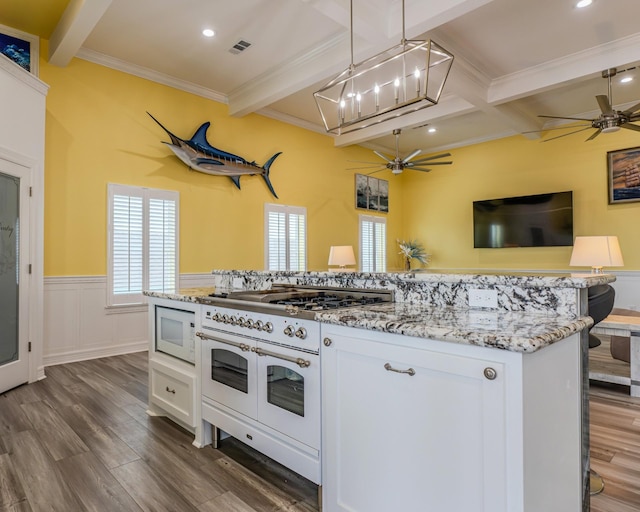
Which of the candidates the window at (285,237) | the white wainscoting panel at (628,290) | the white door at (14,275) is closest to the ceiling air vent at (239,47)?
the window at (285,237)

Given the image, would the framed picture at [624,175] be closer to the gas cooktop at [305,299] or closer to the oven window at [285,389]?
the gas cooktop at [305,299]

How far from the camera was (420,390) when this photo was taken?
135 cm

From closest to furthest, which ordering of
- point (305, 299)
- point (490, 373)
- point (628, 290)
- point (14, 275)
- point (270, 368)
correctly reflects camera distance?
point (490, 373), point (270, 368), point (305, 299), point (14, 275), point (628, 290)

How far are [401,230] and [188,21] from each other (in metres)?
6.16

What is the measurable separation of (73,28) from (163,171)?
180cm

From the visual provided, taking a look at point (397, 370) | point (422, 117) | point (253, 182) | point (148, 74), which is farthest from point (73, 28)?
point (422, 117)

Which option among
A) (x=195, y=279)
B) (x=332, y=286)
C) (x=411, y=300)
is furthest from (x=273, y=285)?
(x=195, y=279)

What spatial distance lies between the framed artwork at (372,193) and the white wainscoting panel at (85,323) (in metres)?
4.70

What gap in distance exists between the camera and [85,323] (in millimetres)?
4441

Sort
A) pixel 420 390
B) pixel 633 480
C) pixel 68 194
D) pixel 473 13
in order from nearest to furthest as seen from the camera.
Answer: pixel 420 390 → pixel 633 480 → pixel 473 13 → pixel 68 194

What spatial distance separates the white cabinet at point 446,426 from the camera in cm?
116

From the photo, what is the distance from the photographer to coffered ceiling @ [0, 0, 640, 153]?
3.62 m

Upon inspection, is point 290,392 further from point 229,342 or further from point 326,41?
point 326,41

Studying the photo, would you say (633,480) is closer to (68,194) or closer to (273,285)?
(273,285)
